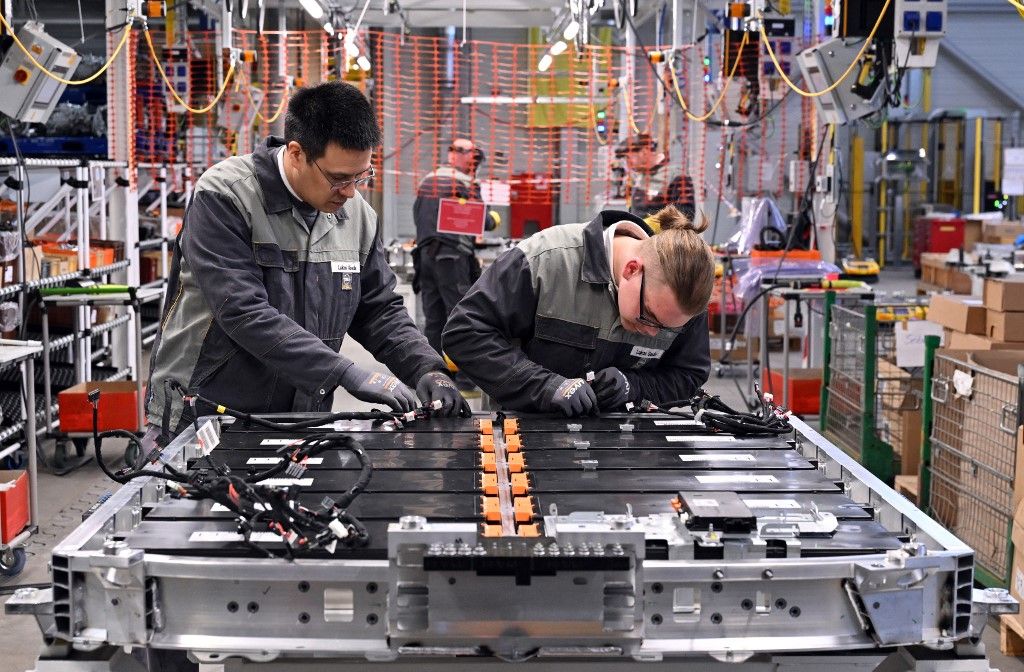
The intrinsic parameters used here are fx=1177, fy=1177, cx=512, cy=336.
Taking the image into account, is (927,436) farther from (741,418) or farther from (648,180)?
(648,180)

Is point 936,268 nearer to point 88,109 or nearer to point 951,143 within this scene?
point 951,143

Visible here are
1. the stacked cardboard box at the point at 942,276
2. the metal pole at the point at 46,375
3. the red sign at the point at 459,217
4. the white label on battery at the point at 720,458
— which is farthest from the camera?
the stacked cardboard box at the point at 942,276

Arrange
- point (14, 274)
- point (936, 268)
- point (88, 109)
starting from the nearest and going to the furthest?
point (14, 274) < point (88, 109) < point (936, 268)

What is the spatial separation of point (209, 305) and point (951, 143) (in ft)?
59.9

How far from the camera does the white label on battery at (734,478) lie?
2.25 meters

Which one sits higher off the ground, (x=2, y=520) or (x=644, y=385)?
(x=644, y=385)

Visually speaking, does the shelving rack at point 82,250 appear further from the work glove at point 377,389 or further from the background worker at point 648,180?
the background worker at point 648,180

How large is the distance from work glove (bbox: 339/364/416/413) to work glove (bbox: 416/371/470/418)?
0.07 metres

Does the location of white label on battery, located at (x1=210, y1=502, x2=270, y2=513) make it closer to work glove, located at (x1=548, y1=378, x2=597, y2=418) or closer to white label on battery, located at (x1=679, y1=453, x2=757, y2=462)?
white label on battery, located at (x1=679, y1=453, x2=757, y2=462)

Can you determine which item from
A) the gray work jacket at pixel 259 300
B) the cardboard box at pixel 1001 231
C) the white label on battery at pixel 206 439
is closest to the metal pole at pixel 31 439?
the gray work jacket at pixel 259 300

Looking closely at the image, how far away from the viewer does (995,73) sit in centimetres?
1997

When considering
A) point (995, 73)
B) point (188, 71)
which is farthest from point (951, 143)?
point (188, 71)

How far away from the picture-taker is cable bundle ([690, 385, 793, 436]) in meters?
2.68

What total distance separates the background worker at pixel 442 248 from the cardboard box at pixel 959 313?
134 inches
